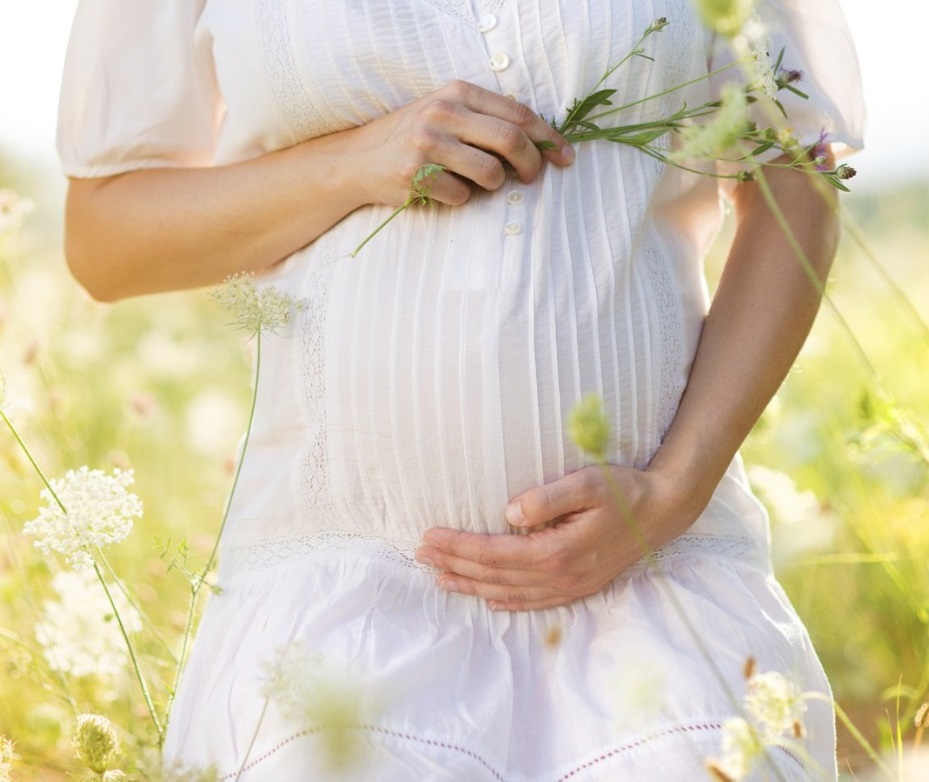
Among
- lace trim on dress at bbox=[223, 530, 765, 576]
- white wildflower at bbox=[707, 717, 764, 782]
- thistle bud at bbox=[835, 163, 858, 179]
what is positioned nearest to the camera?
white wildflower at bbox=[707, 717, 764, 782]

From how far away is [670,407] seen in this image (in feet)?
4.13

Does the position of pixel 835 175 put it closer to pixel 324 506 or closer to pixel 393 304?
pixel 393 304

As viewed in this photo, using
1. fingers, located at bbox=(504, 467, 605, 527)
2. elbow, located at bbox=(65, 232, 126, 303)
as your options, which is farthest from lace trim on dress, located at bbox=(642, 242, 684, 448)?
elbow, located at bbox=(65, 232, 126, 303)

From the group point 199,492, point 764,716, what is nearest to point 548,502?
point 764,716

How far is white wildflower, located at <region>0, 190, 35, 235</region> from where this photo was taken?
1583mm

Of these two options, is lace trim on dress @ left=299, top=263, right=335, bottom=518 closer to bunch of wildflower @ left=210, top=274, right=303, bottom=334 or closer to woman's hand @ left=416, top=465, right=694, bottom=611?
bunch of wildflower @ left=210, top=274, right=303, bottom=334

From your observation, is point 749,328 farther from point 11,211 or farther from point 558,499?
point 11,211

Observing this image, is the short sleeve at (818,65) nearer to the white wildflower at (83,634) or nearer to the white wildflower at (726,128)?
the white wildflower at (726,128)

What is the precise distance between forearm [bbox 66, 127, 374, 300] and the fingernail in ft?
1.35

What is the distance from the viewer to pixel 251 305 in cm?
A: 118

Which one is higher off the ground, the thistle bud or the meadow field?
the thistle bud

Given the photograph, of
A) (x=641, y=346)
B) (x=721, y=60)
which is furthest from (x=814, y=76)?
(x=641, y=346)

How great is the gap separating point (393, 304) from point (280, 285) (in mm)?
210

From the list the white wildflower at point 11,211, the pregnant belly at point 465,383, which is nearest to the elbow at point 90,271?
the white wildflower at point 11,211
